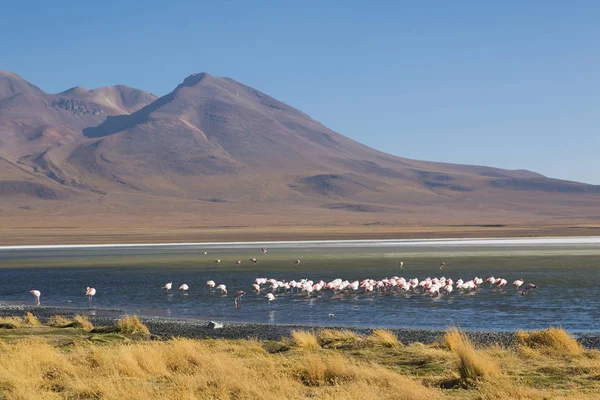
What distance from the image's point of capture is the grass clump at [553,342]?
14578 mm

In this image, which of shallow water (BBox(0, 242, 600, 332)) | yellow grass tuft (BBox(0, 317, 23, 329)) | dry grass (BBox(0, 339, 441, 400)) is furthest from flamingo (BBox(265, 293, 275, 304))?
dry grass (BBox(0, 339, 441, 400))

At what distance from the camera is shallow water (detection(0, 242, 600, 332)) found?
23219mm

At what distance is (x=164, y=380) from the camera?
40.0 ft

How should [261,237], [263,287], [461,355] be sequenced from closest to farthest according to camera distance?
[461,355] < [263,287] < [261,237]

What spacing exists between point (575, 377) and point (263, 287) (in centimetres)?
2190

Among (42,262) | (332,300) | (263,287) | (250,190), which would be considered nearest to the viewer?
(332,300)

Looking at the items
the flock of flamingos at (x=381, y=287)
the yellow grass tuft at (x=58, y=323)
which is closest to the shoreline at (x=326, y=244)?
the flock of flamingos at (x=381, y=287)

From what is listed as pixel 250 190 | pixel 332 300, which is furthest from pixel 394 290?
pixel 250 190

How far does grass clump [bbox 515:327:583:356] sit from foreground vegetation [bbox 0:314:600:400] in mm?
21

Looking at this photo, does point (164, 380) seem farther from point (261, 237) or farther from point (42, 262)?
point (261, 237)

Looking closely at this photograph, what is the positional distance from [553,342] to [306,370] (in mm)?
5277

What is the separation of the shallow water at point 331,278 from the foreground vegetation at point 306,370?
5819mm

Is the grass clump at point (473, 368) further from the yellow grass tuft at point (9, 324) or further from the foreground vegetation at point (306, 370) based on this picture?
the yellow grass tuft at point (9, 324)

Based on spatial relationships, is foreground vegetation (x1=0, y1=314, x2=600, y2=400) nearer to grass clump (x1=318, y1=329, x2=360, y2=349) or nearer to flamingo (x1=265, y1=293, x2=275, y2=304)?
grass clump (x1=318, y1=329, x2=360, y2=349)
